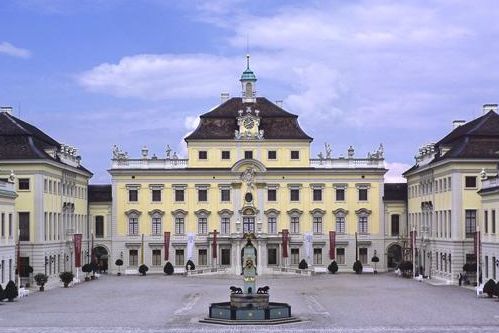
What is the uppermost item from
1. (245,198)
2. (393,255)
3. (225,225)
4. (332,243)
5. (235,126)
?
(235,126)

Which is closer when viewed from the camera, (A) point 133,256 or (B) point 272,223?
(A) point 133,256

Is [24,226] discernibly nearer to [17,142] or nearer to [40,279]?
[17,142]

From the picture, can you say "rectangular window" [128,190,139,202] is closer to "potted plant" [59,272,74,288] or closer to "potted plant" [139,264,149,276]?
"potted plant" [139,264,149,276]

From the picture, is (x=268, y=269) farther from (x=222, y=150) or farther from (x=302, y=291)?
(x=302, y=291)

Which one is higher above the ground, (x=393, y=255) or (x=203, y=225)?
(x=203, y=225)

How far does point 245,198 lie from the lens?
94.9 meters

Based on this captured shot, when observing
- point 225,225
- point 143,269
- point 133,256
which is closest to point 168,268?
point 143,269

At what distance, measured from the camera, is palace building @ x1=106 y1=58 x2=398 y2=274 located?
94562 millimetres

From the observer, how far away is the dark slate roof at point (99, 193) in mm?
96500

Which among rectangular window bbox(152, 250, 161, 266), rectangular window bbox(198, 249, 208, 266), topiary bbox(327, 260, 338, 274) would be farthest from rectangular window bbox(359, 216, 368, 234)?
rectangular window bbox(152, 250, 161, 266)

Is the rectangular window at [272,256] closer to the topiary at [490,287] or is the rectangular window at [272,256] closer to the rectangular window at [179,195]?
the rectangular window at [179,195]

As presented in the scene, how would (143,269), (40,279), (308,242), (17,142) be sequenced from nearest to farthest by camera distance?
(40,279) < (17,142) < (143,269) < (308,242)

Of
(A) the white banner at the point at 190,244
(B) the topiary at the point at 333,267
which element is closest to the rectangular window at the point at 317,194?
(B) the topiary at the point at 333,267

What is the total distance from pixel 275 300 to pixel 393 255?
3825cm
